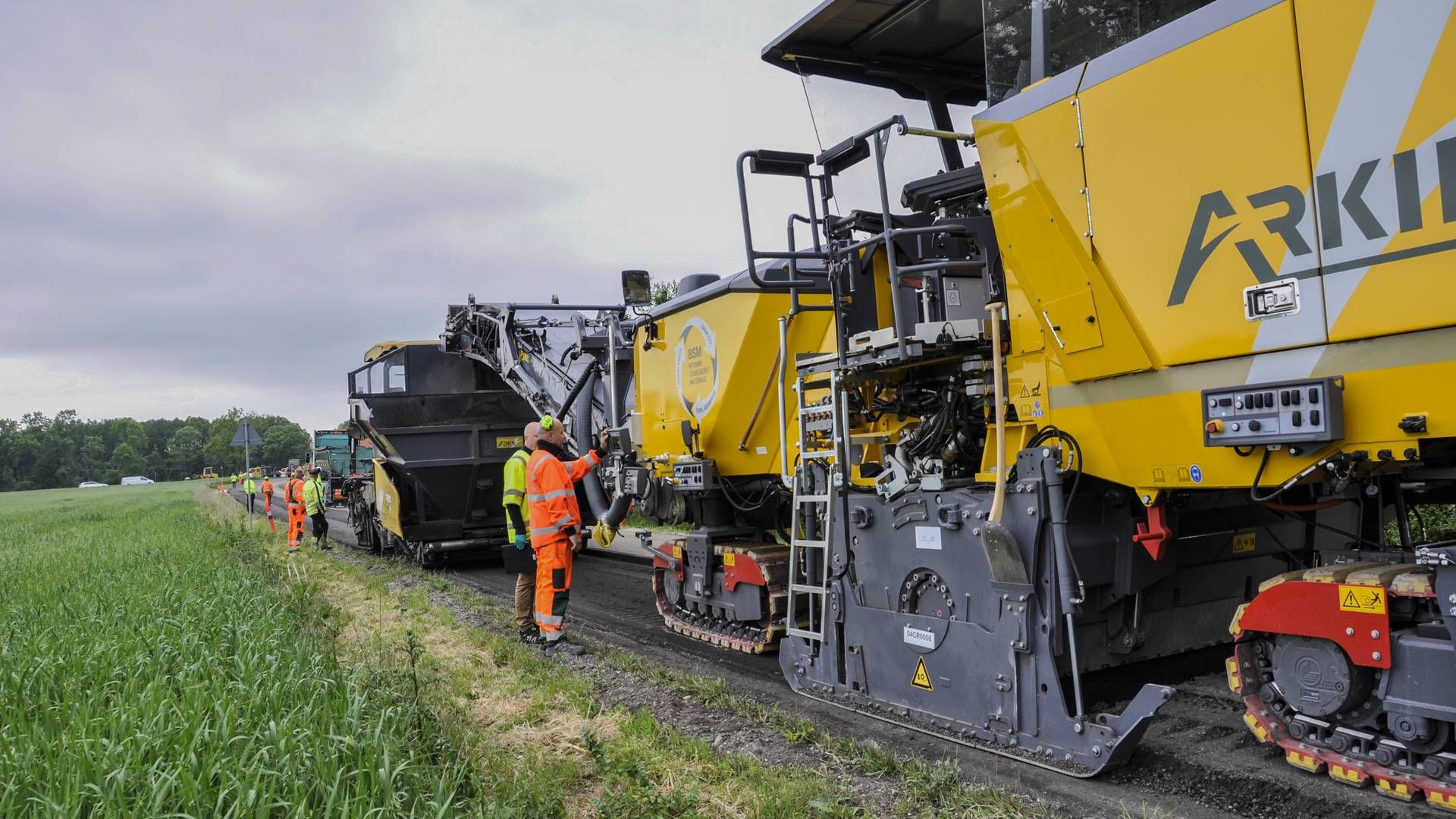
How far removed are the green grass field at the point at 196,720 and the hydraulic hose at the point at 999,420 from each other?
243 centimetres

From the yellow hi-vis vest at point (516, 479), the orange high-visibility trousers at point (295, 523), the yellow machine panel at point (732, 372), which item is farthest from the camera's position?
the orange high-visibility trousers at point (295, 523)

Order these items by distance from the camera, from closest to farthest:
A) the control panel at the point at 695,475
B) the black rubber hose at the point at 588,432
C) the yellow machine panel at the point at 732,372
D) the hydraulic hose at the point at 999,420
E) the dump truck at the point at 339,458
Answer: the hydraulic hose at the point at 999,420, the yellow machine panel at the point at 732,372, the control panel at the point at 695,475, the black rubber hose at the point at 588,432, the dump truck at the point at 339,458

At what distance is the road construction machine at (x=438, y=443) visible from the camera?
11.6 m

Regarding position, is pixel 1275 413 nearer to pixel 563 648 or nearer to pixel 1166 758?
pixel 1166 758

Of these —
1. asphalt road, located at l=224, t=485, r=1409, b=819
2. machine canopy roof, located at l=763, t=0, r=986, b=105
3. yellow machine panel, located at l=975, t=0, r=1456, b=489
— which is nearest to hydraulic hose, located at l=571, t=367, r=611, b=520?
asphalt road, located at l=224, t=485, r=1409, b=819

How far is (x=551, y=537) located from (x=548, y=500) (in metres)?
0.27

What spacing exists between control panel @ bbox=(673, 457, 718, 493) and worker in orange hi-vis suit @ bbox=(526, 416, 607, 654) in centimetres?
81

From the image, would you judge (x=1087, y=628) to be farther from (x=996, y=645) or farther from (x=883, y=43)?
(x=883, y=43)

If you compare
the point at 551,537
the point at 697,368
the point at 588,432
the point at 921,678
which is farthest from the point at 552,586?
the point at 921,678

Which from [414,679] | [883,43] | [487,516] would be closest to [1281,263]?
[883,43]

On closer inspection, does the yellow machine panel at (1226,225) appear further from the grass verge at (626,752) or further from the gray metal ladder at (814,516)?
the grass verge at (626,752)

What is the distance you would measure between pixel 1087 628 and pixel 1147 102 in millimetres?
2336

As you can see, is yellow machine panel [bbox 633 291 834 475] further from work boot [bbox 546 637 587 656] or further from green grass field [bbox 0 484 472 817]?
green grass field [bbox 0 484 472 817]

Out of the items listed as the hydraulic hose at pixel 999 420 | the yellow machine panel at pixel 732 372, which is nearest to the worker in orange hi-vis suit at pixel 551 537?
the yellow machine panel at pixel 732 372
